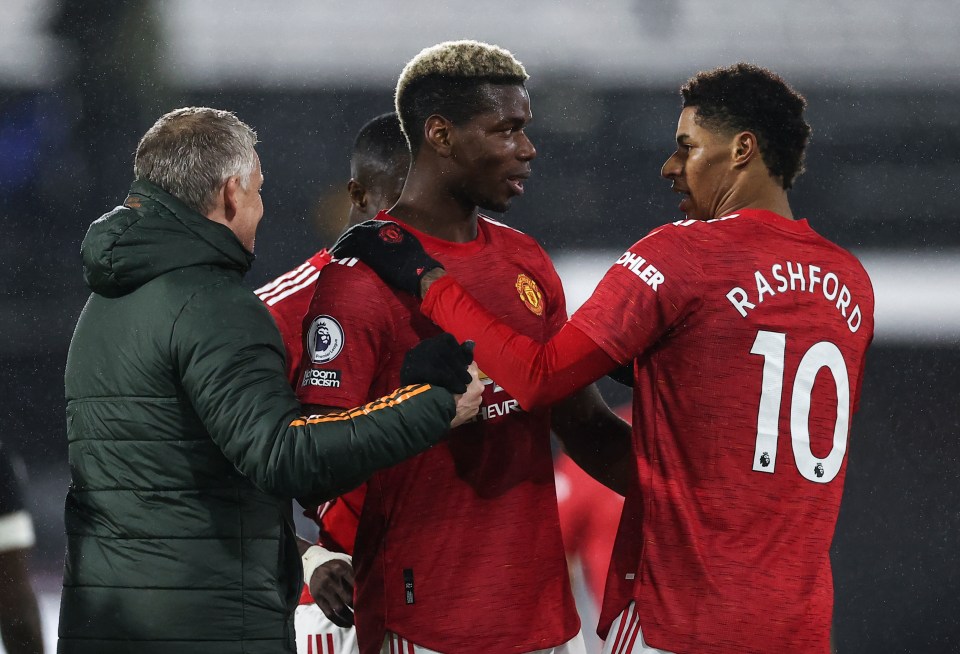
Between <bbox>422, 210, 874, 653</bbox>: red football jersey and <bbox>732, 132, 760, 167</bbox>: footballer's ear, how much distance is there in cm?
16

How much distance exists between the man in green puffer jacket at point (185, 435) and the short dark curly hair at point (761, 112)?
641 mm

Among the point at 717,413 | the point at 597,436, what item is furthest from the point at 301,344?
the point at 717,413

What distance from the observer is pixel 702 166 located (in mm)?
1793

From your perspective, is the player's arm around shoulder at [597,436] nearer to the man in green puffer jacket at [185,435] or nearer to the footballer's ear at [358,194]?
the man in green puffer jacket at [185,435]

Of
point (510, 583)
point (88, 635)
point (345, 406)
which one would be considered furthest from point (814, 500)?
point (88, 635)

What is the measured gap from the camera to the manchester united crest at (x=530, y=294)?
185 centimetres

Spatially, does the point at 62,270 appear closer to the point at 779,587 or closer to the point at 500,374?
the point at 500,374

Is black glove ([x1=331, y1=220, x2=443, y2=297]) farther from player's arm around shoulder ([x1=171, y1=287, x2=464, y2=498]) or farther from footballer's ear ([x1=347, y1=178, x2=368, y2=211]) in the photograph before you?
footballer's ear ([x1=347, y1=178, x2=368, y2=211])

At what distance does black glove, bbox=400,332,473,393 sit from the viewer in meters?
1.45

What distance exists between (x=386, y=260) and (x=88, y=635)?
2.22 feet

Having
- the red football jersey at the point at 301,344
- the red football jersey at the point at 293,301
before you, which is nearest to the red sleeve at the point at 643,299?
the red football jersey at the point at 301,344

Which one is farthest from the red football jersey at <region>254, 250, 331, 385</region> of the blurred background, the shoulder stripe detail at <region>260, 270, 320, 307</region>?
the blurred background

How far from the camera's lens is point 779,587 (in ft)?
5.25

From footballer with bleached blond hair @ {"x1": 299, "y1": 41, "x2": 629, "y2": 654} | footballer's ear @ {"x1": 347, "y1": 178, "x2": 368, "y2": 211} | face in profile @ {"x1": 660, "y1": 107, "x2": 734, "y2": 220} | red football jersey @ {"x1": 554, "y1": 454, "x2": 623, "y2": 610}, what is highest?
footballer's ear @ {"x1": 347, "y1": 178, "x2": 368, "y2": 211}
